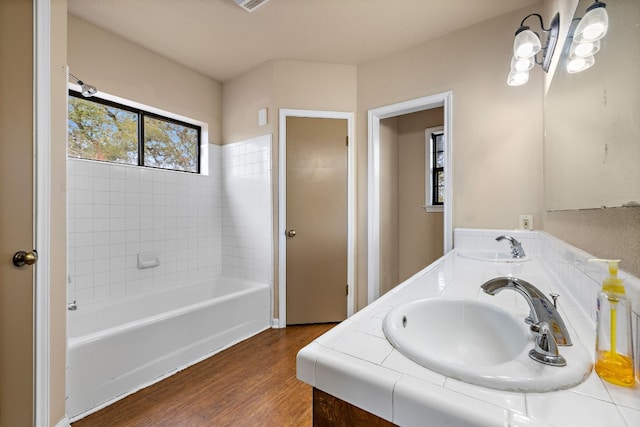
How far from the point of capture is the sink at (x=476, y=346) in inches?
17.5

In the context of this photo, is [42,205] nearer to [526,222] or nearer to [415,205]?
[526,222]

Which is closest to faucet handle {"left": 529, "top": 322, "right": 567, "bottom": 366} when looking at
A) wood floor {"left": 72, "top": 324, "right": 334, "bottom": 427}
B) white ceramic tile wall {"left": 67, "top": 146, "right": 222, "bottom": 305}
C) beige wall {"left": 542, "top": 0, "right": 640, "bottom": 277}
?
beige wall {"left": 542, "top": 0, "right": 640, "bottom": 277}

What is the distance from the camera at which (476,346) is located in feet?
2.64

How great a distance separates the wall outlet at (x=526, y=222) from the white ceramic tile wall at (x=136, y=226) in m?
2.74

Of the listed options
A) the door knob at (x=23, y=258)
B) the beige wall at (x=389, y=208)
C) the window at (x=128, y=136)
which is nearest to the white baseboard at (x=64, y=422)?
the door knob at (x=23, y=258)

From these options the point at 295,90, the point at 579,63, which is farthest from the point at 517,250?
the point at 295,90

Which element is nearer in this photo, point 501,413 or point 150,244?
point 501,413

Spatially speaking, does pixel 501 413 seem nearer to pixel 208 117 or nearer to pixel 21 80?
pixel 21 80

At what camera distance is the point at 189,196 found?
2744 millimetres

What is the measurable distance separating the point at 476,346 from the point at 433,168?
243 cm

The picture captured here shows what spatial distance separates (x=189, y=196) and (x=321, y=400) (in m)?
2.63

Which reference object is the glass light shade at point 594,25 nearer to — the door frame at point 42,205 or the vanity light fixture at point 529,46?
the vanity light fixture at point 529,46

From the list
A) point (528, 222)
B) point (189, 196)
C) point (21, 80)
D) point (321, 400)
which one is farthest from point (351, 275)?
point (21, 80)

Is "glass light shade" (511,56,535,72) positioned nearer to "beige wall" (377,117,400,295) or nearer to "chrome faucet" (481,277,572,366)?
"beige wall" (377,117,400,295)
